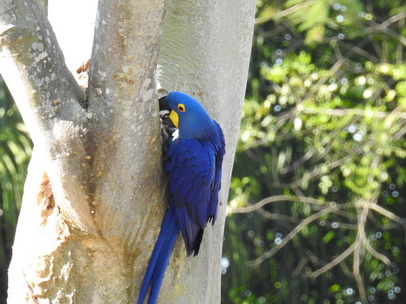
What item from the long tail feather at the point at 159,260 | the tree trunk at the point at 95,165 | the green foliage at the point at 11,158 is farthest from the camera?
the green foliage at the point at 11,158

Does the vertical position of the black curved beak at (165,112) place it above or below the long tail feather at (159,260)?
above

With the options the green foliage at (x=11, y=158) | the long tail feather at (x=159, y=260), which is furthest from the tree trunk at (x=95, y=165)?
the green foliage at (x=11, y=158)

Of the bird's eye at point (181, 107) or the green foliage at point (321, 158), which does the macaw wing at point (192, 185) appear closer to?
the bird's eye at point (181, 107)

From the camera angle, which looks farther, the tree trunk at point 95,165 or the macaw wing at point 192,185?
the macaw wing at point 192,185

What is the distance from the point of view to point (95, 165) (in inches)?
48.6

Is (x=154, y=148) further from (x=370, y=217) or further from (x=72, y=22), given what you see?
(x=370, y=217)

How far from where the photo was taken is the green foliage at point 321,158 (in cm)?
297

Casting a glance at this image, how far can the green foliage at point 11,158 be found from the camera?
2.90m

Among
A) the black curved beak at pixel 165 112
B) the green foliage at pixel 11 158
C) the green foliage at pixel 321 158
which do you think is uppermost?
the black curved beak at pixel 165 112

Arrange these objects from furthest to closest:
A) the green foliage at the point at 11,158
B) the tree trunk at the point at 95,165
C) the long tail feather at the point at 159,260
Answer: the green foliage at the point at 11,158 → the long tail feather at the point at 159,260 → the tree trunk at the point at 95,165

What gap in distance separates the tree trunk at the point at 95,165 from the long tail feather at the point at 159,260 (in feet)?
0.07

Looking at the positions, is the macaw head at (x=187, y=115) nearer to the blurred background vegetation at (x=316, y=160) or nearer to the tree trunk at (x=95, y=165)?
the tree trunk at (x=95, y=165)

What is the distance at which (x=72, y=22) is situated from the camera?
1500 mm

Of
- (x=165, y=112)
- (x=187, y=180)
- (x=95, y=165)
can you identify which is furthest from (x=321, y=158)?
(x=95, y=165)
